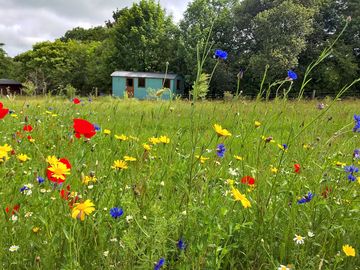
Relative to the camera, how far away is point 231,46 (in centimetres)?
2408

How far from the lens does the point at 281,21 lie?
2031 cm

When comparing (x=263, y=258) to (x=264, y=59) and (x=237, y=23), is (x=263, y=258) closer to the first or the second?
(x=264, y=59)

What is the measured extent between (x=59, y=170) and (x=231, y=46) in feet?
80.1

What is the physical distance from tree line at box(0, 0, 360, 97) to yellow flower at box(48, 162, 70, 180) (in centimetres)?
1573

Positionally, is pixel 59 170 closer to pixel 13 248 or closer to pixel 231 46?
pixel 13 248

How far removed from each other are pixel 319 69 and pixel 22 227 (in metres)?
22.9

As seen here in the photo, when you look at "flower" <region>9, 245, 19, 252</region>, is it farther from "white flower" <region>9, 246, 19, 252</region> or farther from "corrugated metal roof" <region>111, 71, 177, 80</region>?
"corrugated metal roof" <region>111, 71, 177, 80</region>

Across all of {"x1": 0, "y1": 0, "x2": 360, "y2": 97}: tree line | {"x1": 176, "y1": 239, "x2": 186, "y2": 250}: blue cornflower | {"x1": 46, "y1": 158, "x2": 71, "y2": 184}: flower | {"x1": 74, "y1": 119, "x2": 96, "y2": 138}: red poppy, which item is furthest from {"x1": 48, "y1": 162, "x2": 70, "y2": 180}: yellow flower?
{"x1": 0, "y1": 0, "x2": 360, "y2": 97}: tree line

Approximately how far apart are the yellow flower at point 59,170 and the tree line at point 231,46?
51.6 ft

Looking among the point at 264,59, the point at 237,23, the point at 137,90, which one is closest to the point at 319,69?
the point at 264,59

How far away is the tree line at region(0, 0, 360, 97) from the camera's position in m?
20.3

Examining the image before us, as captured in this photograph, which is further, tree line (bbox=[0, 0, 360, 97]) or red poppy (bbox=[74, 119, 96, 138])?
tree line (bbox=[0, 0, 360, 97])

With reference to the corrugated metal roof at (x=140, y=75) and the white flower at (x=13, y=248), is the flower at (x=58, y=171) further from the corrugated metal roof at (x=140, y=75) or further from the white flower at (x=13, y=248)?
the corrugated metal roof at (x=140, y=75)

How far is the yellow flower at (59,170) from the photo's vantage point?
951 millimetres
